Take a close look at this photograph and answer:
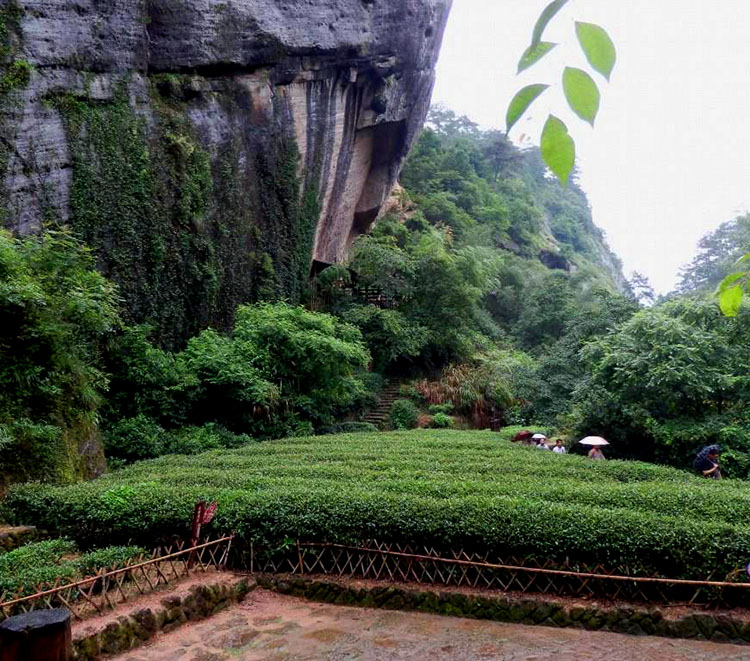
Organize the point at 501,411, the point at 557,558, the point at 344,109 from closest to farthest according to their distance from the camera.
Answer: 1. the point at 557,558
2. the point at 344,109
3. the point at 501,411

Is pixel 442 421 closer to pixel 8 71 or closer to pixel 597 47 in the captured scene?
pixel 8 71

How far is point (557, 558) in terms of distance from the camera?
5582mm

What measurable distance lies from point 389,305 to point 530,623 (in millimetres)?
17606

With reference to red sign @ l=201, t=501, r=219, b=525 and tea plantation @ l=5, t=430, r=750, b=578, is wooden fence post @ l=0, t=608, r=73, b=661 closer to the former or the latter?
red sign @ l=201, t=501, r=219, b=525

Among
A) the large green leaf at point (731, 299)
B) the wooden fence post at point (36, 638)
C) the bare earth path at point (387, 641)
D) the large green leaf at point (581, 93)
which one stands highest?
the large green leaf at point (581, 93)

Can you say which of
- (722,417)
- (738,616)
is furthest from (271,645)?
(722,417)

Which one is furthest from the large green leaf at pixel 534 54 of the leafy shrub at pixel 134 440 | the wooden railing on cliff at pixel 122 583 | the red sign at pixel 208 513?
the leafy shrub at pixel 134 440

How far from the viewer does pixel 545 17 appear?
90cm

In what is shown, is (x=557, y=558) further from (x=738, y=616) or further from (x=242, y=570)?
(x=242, y=570)

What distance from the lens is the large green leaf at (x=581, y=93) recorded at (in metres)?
0.86

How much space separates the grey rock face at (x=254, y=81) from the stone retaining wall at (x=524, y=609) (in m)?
9.27

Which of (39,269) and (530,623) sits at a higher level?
(39,269)

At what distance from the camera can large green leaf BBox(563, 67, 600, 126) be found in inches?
33.8

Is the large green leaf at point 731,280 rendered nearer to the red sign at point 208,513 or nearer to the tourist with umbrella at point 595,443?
the red sign at point 208,513
